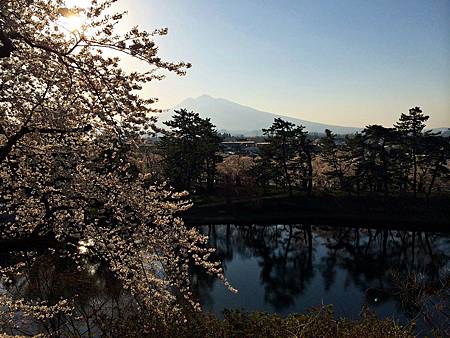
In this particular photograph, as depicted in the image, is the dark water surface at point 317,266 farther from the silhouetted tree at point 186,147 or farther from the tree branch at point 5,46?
the tree branch at point 5,46

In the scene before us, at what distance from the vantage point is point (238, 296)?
17.3m

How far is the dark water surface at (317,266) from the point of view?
54.2ft

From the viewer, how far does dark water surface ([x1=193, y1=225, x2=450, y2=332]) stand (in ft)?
54.2

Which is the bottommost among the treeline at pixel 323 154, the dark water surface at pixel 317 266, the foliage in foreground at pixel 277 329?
the dark water surface at pixel 317 266

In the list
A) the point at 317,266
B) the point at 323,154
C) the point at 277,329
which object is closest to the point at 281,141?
the point at 323,154

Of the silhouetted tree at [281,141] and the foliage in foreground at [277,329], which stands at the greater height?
the silhouetted tree at [281,141]

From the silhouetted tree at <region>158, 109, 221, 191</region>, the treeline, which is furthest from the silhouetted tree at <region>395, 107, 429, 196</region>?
the silhouetted tree at <region>158, 109, 221, 191</region>

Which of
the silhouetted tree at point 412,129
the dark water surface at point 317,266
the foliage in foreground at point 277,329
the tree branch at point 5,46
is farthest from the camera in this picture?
the silhouetted tree at point 412,129

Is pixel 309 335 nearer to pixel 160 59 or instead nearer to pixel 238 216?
pixel 160 59

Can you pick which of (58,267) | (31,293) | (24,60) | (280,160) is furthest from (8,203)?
(280,160)

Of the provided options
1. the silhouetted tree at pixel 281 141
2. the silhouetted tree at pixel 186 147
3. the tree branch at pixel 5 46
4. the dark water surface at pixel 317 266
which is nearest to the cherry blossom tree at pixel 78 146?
the tree branch at pixel 5 46

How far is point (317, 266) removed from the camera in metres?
21.7

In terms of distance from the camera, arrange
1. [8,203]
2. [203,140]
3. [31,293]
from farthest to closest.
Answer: [203,140], [31,293], [8,203]

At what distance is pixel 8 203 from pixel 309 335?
22.0 feet
